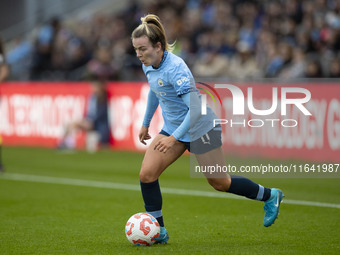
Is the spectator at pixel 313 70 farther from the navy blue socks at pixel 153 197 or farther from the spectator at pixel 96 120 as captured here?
the navy blue socks at pixel 153 197

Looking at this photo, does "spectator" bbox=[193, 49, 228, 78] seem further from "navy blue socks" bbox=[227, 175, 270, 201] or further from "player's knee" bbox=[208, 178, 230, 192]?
"player's knee" bbox=[208, 178, 230, 192]

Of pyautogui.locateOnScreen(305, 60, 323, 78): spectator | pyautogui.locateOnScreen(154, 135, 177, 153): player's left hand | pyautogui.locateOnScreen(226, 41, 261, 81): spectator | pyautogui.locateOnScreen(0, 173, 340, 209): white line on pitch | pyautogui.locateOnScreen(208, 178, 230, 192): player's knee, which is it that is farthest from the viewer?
pyautogui.locateOnScreen(226, 41, 261, 81): spectator

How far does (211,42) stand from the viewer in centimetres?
1834

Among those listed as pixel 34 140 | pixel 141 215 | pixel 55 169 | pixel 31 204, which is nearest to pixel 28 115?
pixel 34 140

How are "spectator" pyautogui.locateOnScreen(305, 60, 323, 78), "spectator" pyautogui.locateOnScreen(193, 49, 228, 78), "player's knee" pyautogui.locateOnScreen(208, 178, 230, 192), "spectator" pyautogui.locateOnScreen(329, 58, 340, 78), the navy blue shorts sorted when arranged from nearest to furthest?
1. the navy blue shorts
2. "player's knee" pyautogui.locateOnScreen(208, 178, 230, 192)
3. "spectator" pyautogui.locateOnScreen(329, 58, 340, 78)
4. "spectator" pyautogui.locateOnScreen(305, 60, 323, 78)
5. "spectator" pyautogui.locateOnScreen(193, 49, 228, 78)

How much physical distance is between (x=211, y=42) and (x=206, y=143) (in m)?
12.1

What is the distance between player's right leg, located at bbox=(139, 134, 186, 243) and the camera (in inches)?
255

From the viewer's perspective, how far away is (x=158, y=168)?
6473mm

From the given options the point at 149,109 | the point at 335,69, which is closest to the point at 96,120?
the point at 335,69

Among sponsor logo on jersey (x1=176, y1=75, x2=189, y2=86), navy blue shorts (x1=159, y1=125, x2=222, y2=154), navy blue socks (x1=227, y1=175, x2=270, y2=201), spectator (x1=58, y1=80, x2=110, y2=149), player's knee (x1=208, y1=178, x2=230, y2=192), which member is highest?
sponsor logo on jersey (x1=176, y1=75, x2=189, y2=86)

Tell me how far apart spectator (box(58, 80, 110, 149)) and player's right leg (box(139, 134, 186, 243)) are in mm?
11660

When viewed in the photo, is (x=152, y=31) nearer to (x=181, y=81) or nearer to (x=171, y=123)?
(x=181, y=81)

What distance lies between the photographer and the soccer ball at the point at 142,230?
6.40 metres

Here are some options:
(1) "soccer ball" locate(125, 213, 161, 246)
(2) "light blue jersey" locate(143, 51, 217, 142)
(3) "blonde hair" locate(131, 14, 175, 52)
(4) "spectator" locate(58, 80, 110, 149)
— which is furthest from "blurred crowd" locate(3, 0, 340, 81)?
(1) "soccer ball" locate(125, 213, 161, 246)
